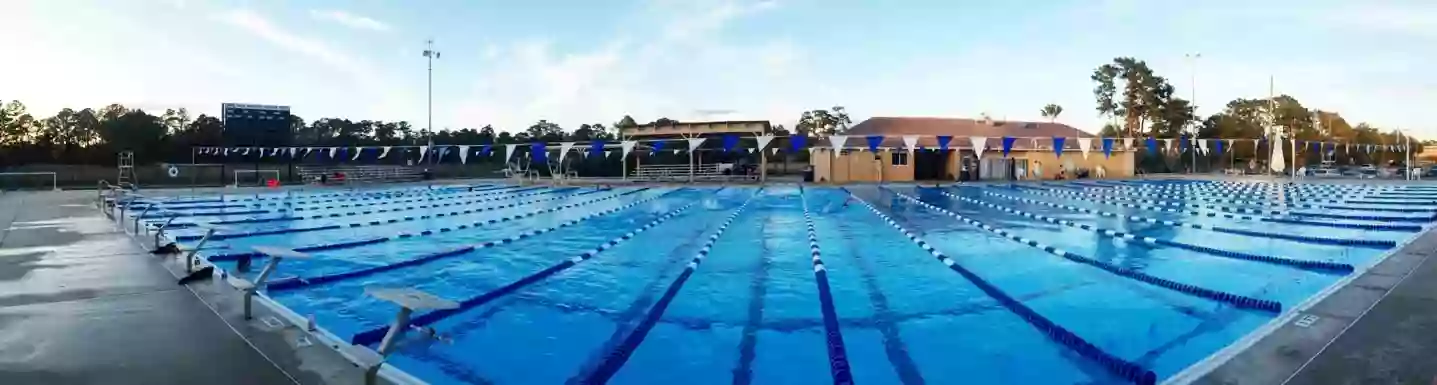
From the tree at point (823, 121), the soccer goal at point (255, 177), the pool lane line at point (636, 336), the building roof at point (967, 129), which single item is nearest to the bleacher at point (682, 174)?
the building roof at point (967, 129)

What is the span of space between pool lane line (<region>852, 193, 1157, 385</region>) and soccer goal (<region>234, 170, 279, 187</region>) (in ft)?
91.9

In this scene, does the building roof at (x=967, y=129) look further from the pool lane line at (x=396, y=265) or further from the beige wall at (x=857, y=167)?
the pool lane line at (x=396, y=265)

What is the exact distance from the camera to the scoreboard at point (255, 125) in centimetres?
2989

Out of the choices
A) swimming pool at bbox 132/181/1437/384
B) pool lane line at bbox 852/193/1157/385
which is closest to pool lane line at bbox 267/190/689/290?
swimming pool at bbox 132/181/1437/384

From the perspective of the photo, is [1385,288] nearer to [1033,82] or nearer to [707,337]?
[707,337]

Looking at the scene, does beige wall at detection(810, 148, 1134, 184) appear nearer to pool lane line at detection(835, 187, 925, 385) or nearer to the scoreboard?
pool lane line at detection(835, 187, 925, 385)

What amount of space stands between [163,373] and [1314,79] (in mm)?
40825

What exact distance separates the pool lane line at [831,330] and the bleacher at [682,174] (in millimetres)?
21522

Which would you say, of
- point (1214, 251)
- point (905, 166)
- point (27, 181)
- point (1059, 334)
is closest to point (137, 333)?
point (1059, 334)

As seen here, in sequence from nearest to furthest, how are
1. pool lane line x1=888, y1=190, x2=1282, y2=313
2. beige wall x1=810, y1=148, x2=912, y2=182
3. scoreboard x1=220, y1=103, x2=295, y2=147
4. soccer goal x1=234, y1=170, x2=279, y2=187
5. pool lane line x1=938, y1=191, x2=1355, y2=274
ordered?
1. pool lane line x1=888, y1=190, x2=1282, y2=313
2. pool lane line x1=938, y1=191, x2=1355, y2=274
3. soccer goal x1=234, y1=170, x2=279, y2=187
4. beige wall x1=810, y1=148, x2=912, y2=182
5. scoreboard x1=220, y1=103, x2=295, y2=147

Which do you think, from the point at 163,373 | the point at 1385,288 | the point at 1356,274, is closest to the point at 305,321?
the point at 163,373

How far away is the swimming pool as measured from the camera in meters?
4.11

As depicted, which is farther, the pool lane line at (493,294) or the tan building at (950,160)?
the tan building at (950,160)

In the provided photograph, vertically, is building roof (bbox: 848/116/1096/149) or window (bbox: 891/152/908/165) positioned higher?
building roof (bbox: 848/116/1096/149)
